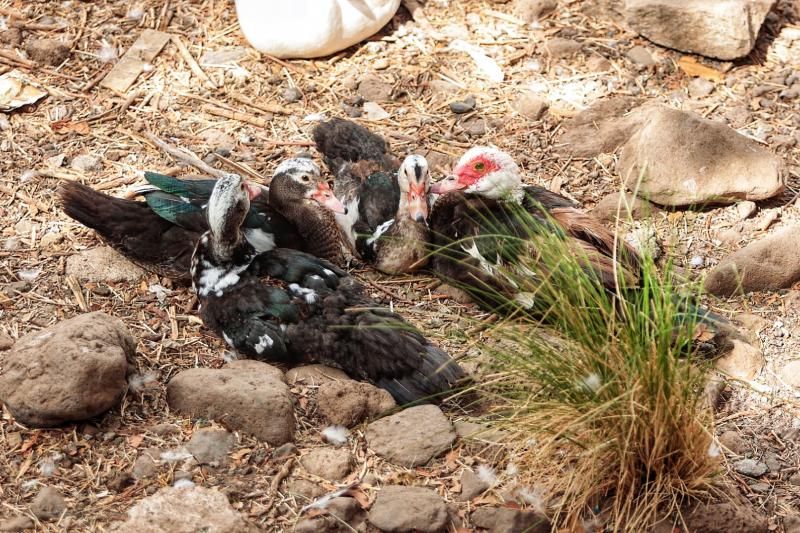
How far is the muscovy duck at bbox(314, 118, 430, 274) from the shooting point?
482 centimetres

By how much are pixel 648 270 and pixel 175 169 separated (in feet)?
9.80

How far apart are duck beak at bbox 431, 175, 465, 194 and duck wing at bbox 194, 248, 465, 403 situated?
714 mm

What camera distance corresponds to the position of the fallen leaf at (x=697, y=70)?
601 centimetres

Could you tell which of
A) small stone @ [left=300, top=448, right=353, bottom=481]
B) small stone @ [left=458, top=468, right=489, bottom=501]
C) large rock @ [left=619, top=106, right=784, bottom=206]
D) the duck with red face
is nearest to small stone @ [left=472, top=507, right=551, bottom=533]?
small stone @ [left=458, top=468, right=489, bottom=501]

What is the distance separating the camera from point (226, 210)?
4328 millimetres

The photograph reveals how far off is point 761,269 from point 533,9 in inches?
98.7

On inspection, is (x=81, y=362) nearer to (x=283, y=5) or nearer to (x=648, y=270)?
(x=648, y=270)

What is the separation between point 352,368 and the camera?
4.12 meters

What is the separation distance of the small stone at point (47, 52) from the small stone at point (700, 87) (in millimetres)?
3697

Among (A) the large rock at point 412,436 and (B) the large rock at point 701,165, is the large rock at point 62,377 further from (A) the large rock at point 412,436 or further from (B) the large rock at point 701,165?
(B) the large rock at point 701,165

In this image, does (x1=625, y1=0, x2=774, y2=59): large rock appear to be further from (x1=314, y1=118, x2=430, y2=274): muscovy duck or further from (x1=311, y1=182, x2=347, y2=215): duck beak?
(x1=311, y1=182, x2=347, y2=215): duck beak

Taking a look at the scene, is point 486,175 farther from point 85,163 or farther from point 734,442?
point 85,163

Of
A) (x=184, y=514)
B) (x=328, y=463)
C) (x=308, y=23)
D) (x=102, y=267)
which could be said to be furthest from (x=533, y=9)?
(x=184, y=514)

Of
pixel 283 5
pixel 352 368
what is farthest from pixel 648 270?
pixel 283 5
